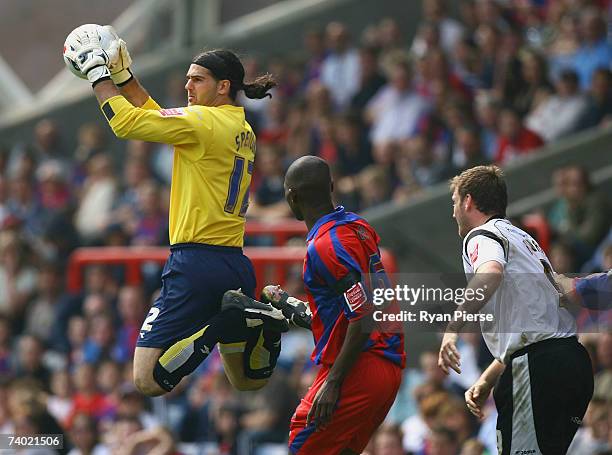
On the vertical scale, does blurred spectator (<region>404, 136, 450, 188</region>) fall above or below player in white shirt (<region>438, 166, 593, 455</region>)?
above

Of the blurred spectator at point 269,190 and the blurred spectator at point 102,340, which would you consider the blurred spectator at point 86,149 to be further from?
the blurred spectator at point 102,340

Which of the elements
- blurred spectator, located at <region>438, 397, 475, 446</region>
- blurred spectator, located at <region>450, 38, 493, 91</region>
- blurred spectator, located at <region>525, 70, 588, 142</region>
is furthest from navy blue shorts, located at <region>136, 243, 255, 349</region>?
blurred spectator, located at <region>450, 38, 493, 91</region>

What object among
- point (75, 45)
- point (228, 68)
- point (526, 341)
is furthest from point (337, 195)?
point (526, 341)

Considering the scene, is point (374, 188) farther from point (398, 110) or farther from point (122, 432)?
point (122, 432)

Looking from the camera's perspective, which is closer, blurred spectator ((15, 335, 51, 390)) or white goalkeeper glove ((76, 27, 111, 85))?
white goalkeeper glove ((76, 27, 111, 85))

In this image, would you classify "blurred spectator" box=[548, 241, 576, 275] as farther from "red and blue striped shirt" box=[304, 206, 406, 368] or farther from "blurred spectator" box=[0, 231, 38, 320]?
"blurred spectator" box=[0, 231, 38, 320]

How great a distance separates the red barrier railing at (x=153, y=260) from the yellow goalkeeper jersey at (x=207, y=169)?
3905 mm

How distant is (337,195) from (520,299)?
7006 mm

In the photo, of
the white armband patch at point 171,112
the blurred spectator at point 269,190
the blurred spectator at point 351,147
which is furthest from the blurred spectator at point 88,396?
the white armband patch at point 171,112

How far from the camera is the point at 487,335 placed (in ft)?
28.6

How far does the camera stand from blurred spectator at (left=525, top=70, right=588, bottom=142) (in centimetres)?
1537

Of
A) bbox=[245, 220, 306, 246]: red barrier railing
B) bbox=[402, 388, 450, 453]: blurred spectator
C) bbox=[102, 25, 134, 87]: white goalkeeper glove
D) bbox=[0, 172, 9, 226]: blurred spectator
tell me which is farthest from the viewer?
bbox=[0, 172, 9, 226]: blurred spectator

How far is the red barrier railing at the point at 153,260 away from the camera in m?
13.9

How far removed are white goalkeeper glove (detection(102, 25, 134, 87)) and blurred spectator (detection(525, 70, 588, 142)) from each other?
6.77 m
